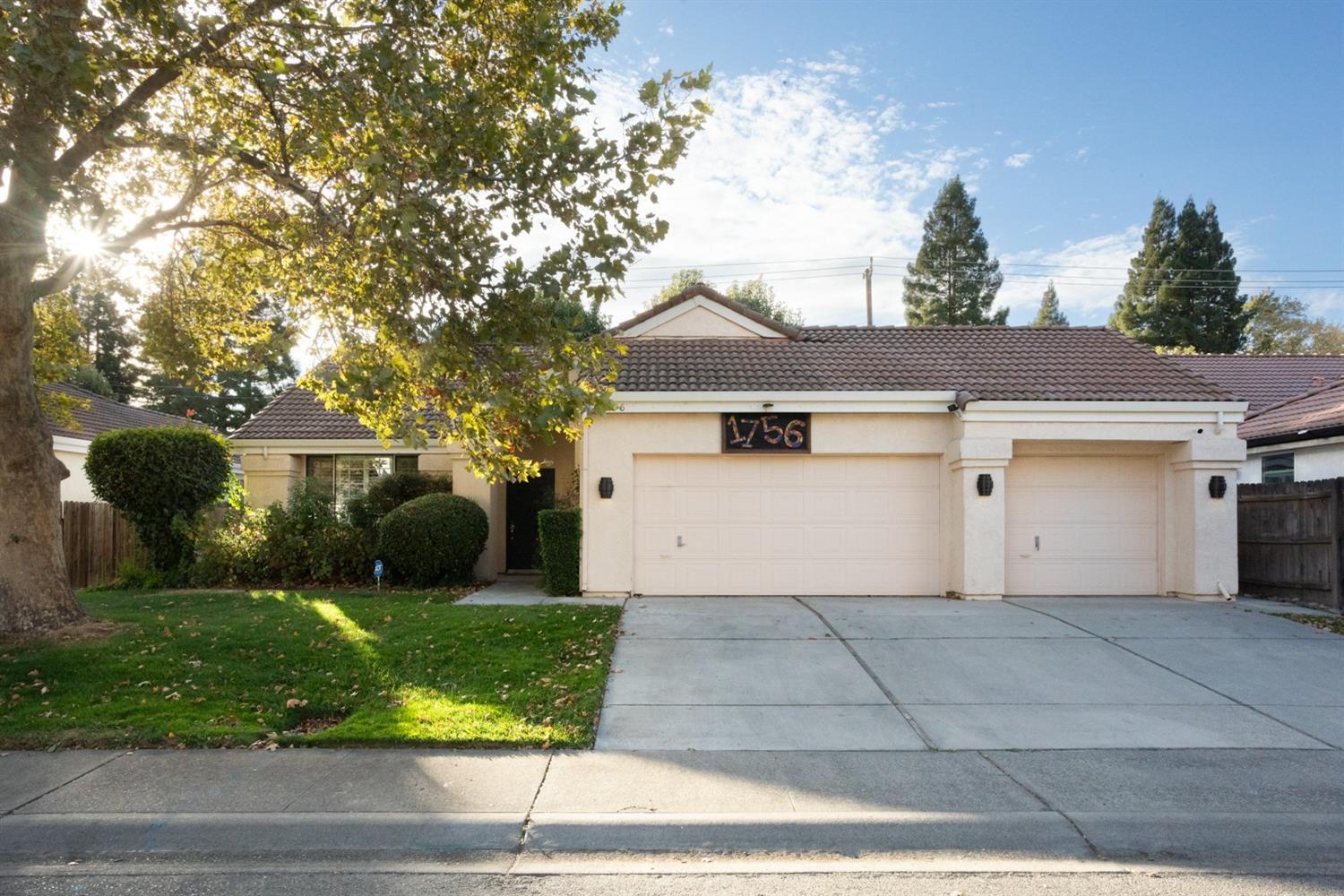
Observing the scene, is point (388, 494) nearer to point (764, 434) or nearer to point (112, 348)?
point (764, 434)

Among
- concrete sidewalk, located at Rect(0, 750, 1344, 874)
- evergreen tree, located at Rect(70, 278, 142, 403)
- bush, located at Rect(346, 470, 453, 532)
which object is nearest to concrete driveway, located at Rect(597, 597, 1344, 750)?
concrete sidewalk, located at Rect(0, 750, 1344, 874)

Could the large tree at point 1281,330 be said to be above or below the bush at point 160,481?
above

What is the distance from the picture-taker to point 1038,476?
11875 millimetres

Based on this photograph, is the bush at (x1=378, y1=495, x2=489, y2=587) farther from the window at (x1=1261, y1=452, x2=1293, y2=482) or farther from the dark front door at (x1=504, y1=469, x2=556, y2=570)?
A: the window at (x1=1261, y1=452, x2=1293, y2=482)

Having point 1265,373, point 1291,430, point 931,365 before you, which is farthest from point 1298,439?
point 1265,373

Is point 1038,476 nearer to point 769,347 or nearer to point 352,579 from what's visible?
point 769,347

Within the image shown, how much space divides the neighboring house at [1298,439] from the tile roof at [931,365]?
237cm

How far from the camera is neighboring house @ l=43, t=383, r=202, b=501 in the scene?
18.0 meters

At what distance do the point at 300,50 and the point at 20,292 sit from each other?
154 inches

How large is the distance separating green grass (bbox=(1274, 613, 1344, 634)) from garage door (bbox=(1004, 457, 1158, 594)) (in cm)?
188

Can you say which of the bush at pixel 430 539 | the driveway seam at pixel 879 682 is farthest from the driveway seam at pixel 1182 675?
the bush at pixel 430 539

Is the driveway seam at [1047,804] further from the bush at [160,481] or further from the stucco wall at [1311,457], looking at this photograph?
the bush at [160,481]

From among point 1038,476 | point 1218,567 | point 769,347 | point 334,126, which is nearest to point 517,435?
point 334,126

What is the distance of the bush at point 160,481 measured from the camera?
13.3 meters
